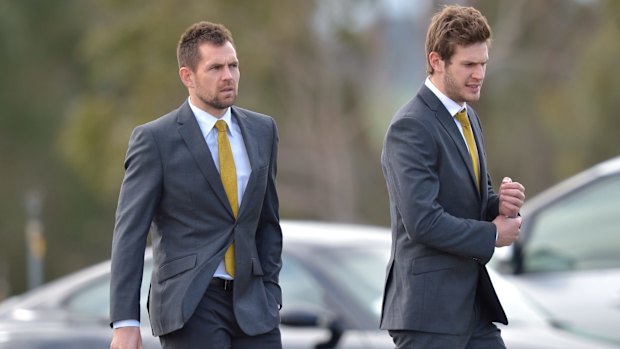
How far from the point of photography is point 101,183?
23.4m

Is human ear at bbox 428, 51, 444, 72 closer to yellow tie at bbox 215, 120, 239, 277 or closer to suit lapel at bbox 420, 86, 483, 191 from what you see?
suit lapel at bbox 420, 86, 483, 191

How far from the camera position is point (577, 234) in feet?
27.6

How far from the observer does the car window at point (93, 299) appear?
753cm

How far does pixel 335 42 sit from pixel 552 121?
428 cm

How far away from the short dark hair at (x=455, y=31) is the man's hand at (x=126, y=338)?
1.44m

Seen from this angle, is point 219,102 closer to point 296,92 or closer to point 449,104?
point 449,104

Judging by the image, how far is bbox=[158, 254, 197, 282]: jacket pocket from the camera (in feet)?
15.6

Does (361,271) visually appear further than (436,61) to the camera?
Yes

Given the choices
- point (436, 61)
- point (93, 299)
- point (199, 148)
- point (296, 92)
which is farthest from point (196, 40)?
point (296, 92)

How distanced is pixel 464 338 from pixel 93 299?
3.52 meters

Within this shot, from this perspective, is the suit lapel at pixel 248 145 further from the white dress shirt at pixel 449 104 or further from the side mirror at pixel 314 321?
the side mirror at pixel 314 321

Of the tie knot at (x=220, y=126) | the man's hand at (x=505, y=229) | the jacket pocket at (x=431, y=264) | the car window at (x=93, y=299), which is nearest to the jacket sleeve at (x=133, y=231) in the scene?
the tie knot at (x=220, y=126)

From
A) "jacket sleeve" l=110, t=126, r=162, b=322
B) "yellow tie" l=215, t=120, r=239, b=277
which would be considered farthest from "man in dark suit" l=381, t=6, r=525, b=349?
"jacket sleeve" l=110, t=126, r=162, b=322

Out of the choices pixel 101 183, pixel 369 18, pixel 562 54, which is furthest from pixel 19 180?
pixel 562 54
